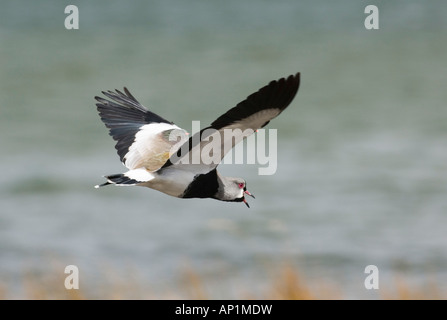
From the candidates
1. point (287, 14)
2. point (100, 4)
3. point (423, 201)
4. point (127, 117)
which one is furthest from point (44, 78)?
point (127, 117)

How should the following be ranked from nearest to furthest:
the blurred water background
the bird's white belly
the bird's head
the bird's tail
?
the bird's tail → the bird's white belly → the bird's head → the blurred water background

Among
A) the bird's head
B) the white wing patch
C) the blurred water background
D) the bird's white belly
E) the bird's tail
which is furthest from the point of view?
the blurred water background

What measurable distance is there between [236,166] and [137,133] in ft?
30.1

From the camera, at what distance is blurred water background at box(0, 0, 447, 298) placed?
12.8 meters

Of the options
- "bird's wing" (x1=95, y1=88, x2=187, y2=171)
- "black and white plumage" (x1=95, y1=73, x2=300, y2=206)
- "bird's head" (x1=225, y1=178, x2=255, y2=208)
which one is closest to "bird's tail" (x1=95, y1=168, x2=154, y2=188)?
"black and white plumage" (x1=95, y1=73, x2=300, y2=206)

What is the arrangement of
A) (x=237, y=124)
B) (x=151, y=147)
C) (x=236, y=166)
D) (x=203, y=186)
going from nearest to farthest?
(x=237, y=124) < (x=203, y=186) < (x=151, y=147) < (x=236, y=166)

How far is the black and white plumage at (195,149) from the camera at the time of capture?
5.36 m

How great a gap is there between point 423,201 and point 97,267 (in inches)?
251

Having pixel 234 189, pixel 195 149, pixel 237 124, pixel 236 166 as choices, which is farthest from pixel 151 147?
pixel 236 166

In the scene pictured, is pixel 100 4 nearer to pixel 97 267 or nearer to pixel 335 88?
pixel 335 88

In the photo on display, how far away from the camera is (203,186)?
6.00 m

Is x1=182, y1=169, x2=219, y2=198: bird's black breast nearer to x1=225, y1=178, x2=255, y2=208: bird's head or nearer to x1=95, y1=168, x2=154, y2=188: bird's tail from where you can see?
x1=225, y1=178, x2=255, y2=208: bird's head

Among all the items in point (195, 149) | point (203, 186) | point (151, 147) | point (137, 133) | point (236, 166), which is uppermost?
point (236, 166)

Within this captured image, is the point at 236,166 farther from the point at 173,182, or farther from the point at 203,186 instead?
the point at 173,182
